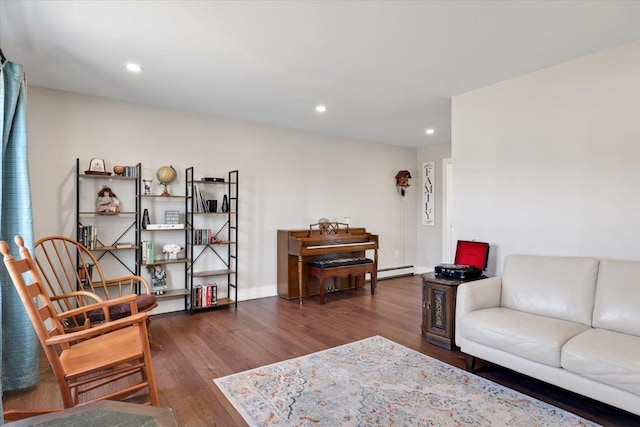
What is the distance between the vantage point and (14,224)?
2.50 metres

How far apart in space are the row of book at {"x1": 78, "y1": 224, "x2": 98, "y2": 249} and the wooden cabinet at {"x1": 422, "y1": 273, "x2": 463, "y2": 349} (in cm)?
361

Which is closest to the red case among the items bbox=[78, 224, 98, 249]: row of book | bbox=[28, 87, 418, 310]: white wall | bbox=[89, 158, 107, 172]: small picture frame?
bbox=[28, 87, 418, 310]: white wall

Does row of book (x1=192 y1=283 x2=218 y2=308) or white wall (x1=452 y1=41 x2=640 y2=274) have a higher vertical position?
white wall (x1=452 y1=41 x2=640 y2=274)

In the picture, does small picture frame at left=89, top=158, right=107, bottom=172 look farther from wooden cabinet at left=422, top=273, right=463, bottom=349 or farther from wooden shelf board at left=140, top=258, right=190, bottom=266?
wooden cabinet at left=422, top=273, right=463, bottom=349

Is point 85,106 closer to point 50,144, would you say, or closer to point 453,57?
point 50,144

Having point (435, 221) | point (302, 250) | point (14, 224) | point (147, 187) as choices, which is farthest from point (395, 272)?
point (14, 224)

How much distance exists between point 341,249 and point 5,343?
12.5 feet

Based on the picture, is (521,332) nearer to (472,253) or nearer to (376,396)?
(376,396)

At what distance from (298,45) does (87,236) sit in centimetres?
305

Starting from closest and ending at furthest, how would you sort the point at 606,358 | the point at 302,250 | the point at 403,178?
the point at 606,358
the point at 302,250
the point at 403,178

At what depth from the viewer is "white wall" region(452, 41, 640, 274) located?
8.97 ft

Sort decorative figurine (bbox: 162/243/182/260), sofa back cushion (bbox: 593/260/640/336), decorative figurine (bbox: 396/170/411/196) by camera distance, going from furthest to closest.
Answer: decorative figurine (bbox: 396/170/411/196) < decorative figurine (bbox: 162/243/182/260) < sofa back cushion (bbox: 593/260/640/336)

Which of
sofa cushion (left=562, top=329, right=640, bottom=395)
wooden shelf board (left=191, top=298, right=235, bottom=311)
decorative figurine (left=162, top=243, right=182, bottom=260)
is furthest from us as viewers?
wooden shelf board (left=191, top=298, right=235, bottom=311)

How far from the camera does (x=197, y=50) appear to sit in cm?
282
